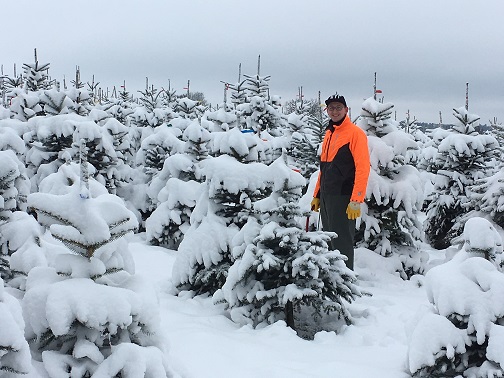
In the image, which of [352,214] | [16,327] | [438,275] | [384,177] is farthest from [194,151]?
[16,327]

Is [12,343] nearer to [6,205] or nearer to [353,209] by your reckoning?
[6,205]

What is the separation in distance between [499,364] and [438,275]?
2.50 ft

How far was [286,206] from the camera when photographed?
16.6ft

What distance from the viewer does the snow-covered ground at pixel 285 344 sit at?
152 inches

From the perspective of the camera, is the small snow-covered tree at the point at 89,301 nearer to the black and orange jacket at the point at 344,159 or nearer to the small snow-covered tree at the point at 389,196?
the black and orange jacket at the point at 344,159

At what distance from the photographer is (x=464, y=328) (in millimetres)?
3504

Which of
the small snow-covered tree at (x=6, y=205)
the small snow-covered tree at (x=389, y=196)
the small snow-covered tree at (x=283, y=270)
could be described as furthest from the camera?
the small snow-covered tree at (x=389, y=196)

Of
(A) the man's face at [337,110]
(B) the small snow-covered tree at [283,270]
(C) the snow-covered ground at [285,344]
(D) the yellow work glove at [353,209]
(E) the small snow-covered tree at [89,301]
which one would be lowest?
(C) the snow-covered ground at [285,344]

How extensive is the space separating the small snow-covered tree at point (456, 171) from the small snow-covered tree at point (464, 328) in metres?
6.94

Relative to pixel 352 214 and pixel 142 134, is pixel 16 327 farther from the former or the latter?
pixel 142 134

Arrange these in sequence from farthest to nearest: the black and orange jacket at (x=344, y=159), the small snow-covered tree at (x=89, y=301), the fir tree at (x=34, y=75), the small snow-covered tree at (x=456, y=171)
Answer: the fir tree at (x=34, y=75), the small snow-covered tree at (x=456, y=171), the black and orange jacket at (x=344, y=159), the small snow-covered tree at (x=89, y=301)

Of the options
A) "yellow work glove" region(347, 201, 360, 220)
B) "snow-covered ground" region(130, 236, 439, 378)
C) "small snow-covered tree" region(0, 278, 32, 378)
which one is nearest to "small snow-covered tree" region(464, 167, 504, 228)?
"snow-covered ground" region(130, 236, 439, 378)

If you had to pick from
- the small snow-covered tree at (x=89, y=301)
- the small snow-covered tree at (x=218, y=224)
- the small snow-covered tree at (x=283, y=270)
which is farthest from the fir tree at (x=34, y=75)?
the small snow-covered tree at (x=89, y=301)

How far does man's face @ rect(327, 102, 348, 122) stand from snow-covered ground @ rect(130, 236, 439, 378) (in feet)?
8.13
